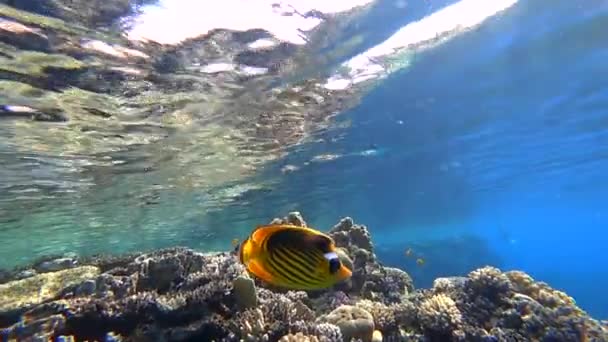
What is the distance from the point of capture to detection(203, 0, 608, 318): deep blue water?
47.4ft

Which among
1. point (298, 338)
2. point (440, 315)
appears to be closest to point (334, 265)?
point (298, 338)

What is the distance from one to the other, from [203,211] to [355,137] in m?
16.4

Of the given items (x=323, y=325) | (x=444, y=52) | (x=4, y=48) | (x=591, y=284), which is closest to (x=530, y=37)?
(x=444, y=52)

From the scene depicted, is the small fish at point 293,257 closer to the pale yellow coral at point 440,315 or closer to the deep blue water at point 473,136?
the pale yellow coral at point 440,315

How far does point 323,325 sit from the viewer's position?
582 cm

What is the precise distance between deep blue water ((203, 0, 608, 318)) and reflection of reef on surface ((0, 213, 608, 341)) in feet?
28.2

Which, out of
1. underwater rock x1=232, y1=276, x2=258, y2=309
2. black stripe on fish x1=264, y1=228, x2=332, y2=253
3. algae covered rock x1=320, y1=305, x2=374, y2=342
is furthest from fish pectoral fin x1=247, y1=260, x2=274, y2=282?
algae covered rock x1=320, y1=305, x2=374, y2=342

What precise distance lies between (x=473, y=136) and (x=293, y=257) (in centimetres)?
2435

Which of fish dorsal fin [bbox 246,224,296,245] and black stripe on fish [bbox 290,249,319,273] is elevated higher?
fish dorsal fin [bbox 246,224,296,245]

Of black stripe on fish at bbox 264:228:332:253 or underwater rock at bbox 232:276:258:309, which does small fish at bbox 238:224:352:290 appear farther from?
underwater rock at bbox 232:276:258:309

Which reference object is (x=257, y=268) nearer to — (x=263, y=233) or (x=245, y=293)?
(x=263, y=233)

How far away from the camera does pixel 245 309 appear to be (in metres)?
6.12

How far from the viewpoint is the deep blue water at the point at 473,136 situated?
47.4 ft

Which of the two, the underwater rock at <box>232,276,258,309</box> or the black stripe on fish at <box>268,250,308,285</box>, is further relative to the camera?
the underwater rock at <box>232,276,258,309</box>
